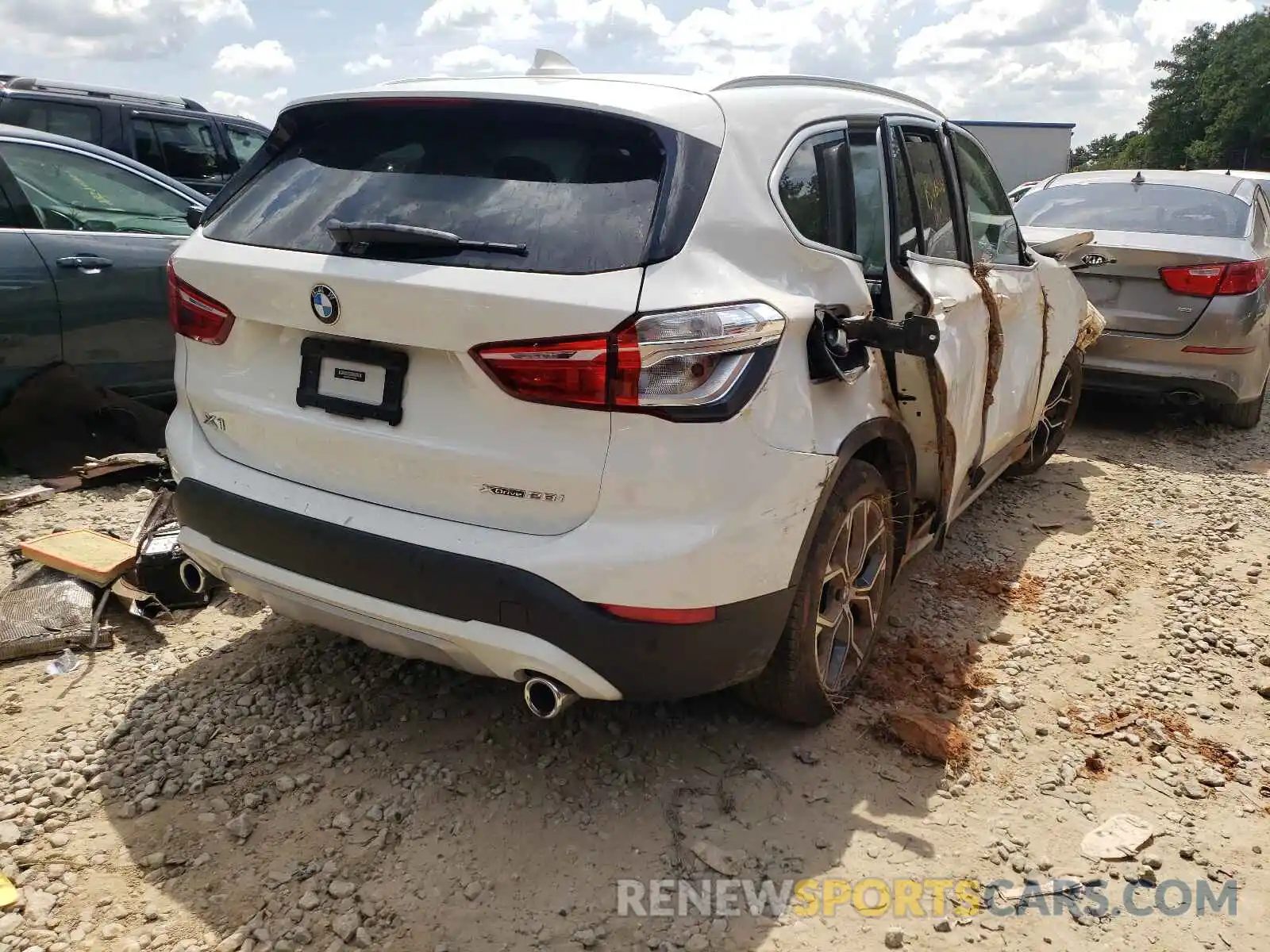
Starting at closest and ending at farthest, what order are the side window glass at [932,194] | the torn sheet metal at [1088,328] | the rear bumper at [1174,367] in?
the side window glass at [932,194] < the torn sheet metal at [1088,328] < the rear bumper at [1174,367]

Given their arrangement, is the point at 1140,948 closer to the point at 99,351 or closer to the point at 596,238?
the point at 596,238

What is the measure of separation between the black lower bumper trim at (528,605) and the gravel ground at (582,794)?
0.52 m

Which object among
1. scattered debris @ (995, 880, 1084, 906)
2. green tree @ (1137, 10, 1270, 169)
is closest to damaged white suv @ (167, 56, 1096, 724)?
scattered debris @ (995, 880, 1084, 906)

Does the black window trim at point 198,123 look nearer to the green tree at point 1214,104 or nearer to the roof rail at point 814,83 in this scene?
the roof rail at point 814,83

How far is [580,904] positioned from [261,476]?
1.37 m

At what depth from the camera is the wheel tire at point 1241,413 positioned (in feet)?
22.0

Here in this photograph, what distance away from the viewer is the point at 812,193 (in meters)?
2.85

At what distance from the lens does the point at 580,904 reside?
2447 mm

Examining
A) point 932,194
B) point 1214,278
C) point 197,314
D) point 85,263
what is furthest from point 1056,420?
point 85,263

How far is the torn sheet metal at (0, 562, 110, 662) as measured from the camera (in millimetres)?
3378

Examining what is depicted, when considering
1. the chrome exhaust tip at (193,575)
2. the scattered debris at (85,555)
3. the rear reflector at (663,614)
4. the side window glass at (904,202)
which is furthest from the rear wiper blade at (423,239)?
the scattered debris at (85,555)

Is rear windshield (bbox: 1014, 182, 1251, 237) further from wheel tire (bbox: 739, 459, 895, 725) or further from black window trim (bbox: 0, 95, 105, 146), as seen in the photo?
black window trim (bbox: 0, 95, 105, 146)

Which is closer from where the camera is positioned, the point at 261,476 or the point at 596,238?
the point at 596,238

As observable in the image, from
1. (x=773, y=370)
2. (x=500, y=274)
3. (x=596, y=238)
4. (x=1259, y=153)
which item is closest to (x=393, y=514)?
(x=500, y=274)
